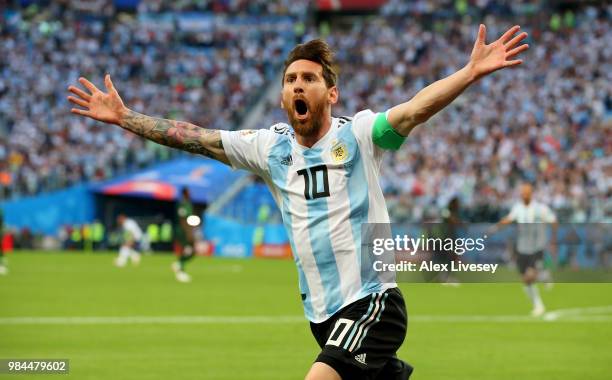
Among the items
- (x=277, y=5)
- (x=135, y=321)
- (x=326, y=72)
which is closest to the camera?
(x=326, y=72)

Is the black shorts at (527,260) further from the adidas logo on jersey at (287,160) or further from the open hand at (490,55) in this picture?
the open hand at (490,55)

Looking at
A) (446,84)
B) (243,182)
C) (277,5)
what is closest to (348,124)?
(446,84)

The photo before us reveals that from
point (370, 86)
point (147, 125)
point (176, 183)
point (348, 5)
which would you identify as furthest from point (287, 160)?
point (348, 5)

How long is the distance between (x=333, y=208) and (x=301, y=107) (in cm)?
61

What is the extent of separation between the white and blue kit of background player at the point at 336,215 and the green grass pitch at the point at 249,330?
19.9ft

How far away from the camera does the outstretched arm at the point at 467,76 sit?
5.90 meters

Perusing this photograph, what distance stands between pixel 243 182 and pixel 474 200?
1196 cm

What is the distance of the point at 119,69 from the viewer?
177ft

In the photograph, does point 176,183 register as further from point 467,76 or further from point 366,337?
point 467,76

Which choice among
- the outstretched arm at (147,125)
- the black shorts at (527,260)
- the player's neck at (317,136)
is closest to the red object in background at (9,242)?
the black shorts at (527,260)

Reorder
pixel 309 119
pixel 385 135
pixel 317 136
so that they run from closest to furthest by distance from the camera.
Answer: pixel 385 135 → pixel 309 119 → pixel 317 136

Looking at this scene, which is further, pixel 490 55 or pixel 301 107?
pixel 301 107

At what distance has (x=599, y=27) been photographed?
45125 millimetres

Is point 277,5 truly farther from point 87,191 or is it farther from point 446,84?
point 446,84
